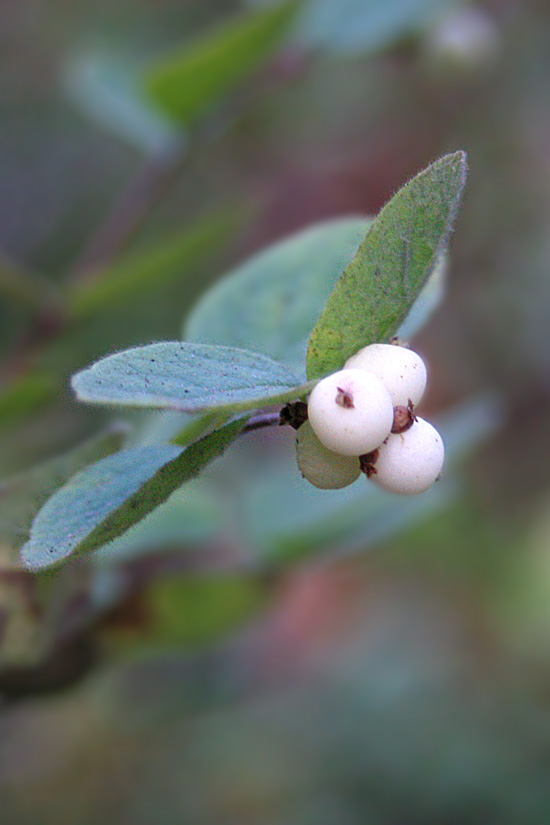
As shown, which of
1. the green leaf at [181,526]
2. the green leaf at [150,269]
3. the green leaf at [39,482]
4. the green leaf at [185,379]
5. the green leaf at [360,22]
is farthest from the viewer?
the green leaf at [360,22]

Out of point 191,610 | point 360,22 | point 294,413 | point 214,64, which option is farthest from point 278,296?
point 360,22

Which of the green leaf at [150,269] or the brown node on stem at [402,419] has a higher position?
the brown node on stem at [402,419]

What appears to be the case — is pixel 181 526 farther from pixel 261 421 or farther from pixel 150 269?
pixel 261 421

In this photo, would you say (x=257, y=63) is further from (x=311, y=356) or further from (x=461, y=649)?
(x=461, y=649)

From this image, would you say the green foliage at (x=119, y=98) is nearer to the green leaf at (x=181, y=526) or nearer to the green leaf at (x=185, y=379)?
the green leaf at (x=181, y=526)

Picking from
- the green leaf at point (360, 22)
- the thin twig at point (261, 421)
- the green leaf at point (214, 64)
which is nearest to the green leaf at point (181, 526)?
the thin twig at point (261, 421)

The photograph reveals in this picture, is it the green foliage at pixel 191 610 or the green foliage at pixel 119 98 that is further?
the green foliage at pixel 119 98

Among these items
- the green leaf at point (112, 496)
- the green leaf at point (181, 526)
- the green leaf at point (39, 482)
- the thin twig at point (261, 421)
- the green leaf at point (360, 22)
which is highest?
the green leaf at point (360, 22)
